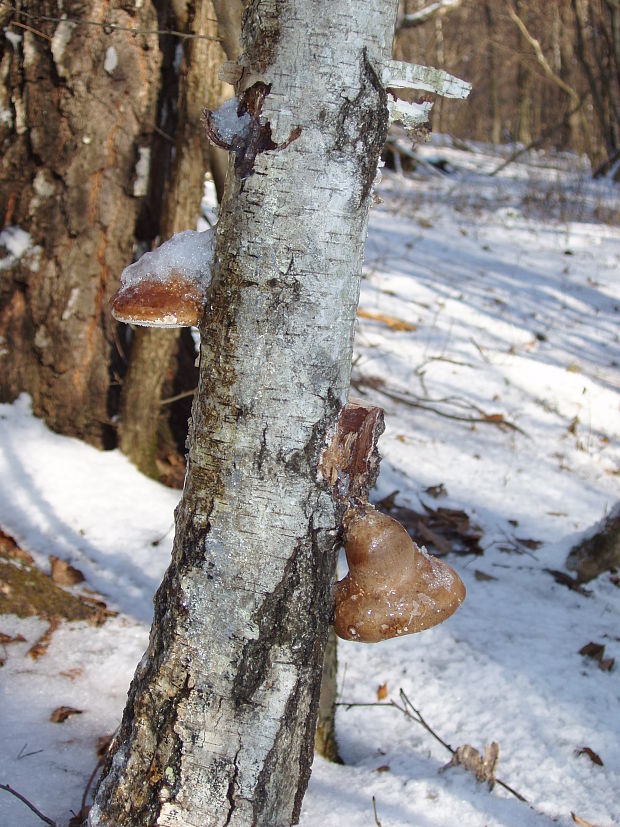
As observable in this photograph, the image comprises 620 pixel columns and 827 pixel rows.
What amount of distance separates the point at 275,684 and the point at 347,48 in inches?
46.9

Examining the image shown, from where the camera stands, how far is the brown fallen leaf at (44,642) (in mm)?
2438

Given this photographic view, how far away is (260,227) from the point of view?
52.6 inches

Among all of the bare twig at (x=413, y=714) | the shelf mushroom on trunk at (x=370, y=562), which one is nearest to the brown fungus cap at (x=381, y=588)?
the shelf mushroom on trunk at (x=370, y=562)

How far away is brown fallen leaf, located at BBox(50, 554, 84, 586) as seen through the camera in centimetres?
285

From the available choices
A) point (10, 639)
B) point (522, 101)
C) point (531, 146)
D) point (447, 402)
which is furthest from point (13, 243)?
point (522, 101)

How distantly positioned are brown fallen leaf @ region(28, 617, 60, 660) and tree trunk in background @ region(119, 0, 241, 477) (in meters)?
1.11

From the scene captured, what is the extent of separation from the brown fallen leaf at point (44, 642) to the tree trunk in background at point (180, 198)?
3.63 ft

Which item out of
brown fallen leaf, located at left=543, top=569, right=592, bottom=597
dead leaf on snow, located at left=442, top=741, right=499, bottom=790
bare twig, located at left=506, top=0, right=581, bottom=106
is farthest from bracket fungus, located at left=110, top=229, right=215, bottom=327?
bare twig, located at left=506, top=0, right=581, bottom=106

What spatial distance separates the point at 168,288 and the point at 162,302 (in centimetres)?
3

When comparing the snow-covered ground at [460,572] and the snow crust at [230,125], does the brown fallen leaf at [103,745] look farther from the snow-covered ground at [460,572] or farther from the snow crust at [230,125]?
the snow crust at [230,125]

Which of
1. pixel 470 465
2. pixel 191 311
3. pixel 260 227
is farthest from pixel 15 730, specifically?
pixel 470 465

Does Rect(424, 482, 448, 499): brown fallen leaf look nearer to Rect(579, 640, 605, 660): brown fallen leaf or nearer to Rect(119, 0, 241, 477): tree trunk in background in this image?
Rect(579, 640, 605, 660): brown fallen leaf

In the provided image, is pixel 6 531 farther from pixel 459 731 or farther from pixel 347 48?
pixel 347 48

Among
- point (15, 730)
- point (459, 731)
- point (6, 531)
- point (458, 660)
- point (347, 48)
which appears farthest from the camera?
point (6, 531)
